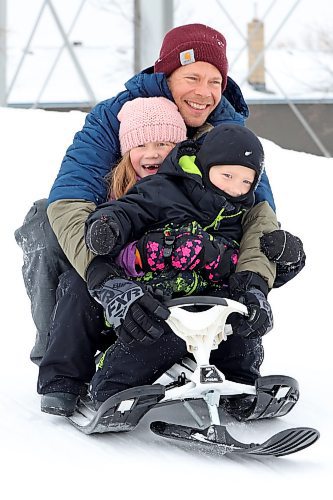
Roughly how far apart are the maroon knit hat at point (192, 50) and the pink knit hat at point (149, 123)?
0.19 meters

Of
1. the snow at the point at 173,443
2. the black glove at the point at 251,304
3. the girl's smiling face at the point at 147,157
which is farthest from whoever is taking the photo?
the girl's smiling face at the point at 147,157

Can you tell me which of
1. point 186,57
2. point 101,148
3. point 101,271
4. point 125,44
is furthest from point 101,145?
point 125,44

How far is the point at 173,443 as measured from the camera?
3078 millimetres

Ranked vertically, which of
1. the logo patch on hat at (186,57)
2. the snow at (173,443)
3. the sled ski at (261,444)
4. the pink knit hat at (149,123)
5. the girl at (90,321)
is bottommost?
the snow at (173,443)

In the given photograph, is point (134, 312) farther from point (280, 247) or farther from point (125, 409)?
point (280, 247)

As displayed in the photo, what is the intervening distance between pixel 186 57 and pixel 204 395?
1308 mm

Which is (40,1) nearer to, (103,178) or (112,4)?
(112,4)

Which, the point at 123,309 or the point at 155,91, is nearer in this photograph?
the point at 123,309

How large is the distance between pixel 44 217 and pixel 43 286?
0.24 metres

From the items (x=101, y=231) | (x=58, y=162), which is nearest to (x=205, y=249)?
(x=101, y=231)

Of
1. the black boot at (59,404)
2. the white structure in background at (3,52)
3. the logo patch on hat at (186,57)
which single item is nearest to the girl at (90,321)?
the black boot at (59,404)

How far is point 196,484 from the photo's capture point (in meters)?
2.66

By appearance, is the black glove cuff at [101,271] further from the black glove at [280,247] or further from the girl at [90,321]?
the black glove at [280,247]

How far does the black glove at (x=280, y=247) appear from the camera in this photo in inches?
128
